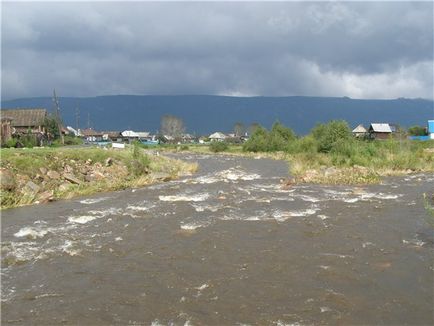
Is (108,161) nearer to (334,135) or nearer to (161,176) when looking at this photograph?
(161,176)

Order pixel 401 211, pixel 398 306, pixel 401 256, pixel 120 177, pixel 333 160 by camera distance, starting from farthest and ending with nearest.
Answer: pixel 333 160 < pixel 120 177 < pixel 401 211 < pixel 401 256 < pixel 398 306

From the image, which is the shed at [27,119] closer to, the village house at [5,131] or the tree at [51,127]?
the tree at [51,127]

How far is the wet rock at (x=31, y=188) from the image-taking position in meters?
22.9

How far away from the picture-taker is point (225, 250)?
12.9 meters

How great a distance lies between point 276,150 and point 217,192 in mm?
53049

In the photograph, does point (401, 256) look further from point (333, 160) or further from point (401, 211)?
point (333, 160)

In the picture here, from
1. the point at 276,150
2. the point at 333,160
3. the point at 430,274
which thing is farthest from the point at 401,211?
the point at 276,150

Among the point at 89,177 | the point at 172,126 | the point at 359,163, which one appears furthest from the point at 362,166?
the point at 172,126

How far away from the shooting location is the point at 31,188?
23281 millimetres

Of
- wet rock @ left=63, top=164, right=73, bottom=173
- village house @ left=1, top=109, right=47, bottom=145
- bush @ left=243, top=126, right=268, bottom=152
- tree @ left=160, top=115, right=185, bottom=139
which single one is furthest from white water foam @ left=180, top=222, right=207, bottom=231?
tree @ left=160, top=115, right=185, bottom=139

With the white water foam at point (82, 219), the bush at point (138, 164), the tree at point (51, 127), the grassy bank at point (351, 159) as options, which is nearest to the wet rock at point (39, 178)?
the bush at point (138, 164)

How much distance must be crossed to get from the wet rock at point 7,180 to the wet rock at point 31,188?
59 cm

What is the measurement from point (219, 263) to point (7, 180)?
15.4 m

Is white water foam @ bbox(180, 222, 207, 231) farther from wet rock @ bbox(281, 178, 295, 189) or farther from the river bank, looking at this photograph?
the river bank
